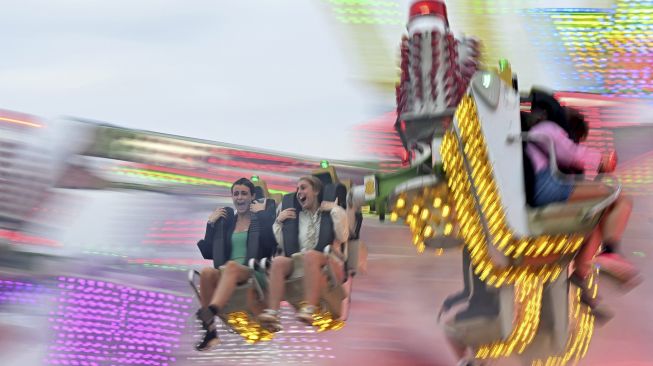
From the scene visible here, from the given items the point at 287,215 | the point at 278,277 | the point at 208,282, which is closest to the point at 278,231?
the point at 287,215

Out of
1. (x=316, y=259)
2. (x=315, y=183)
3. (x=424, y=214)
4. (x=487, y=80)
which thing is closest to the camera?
(x=487, y=80)

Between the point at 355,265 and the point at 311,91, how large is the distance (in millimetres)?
1407

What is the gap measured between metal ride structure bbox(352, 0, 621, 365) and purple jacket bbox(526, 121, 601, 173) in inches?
1.5

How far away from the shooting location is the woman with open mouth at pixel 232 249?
10.5ft

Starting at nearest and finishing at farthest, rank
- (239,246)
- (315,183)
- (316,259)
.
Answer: (316,259)
(315,183)
(239,246)

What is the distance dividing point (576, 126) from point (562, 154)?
14 centimetres

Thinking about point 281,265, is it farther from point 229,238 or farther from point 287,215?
point 229,238

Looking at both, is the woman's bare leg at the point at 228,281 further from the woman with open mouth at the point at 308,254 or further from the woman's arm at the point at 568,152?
the woman's arm at the point at 568,152

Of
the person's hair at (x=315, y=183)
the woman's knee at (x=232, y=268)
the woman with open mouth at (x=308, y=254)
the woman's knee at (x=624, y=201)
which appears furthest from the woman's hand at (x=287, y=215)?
the woman's knee at (x=624, y=201)

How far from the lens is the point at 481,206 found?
2674 mm

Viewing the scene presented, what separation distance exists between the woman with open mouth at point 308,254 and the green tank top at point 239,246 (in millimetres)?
129

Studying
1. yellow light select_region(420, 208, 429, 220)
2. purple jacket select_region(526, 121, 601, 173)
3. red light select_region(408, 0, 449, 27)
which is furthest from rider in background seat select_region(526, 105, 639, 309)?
red light select_region(408, 0, 449, 27)

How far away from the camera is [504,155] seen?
2.63 metres

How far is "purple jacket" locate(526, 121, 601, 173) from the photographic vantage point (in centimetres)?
261
